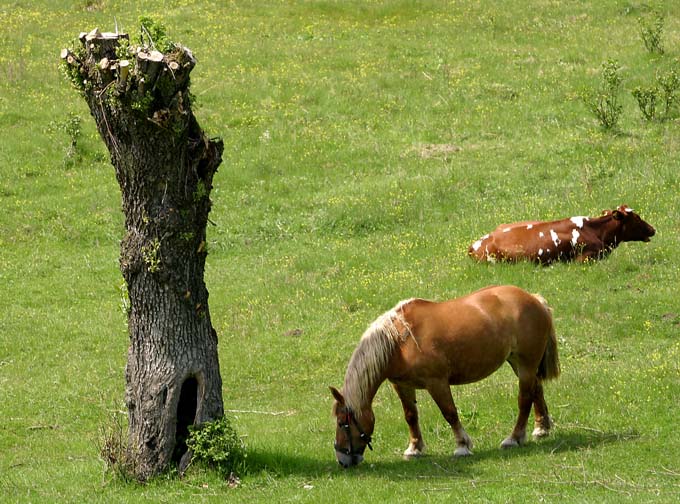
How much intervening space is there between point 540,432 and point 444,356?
1.90m

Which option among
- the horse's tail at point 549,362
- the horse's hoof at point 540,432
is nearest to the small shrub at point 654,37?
the horse's tail at point 549,362

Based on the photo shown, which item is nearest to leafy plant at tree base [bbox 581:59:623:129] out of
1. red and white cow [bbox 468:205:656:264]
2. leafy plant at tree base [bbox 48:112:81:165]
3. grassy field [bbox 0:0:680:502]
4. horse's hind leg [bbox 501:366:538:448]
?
grassy field [bbox 0:0:680:502]

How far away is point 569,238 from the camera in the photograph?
22359 millimetres

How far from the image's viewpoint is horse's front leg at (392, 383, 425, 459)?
44.4ft

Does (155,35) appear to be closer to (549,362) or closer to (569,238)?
(549,362)

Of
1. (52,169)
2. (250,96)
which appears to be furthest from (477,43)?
(52,169)

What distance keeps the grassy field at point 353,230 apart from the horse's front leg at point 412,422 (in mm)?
392

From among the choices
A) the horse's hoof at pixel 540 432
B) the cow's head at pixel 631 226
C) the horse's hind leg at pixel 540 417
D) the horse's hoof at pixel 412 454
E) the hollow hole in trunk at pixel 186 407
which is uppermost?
the cow's head at pixel 631 226

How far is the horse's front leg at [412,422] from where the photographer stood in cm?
1352

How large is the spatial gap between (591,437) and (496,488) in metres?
2.78

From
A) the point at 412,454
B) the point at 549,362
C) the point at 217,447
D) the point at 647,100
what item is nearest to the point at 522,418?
the point at 549,362

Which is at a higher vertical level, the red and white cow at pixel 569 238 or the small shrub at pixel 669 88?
the small shrub at pixel 669 88

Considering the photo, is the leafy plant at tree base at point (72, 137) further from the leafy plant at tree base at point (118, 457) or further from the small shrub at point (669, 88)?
the leafy plant at tree base at point (118, 457)

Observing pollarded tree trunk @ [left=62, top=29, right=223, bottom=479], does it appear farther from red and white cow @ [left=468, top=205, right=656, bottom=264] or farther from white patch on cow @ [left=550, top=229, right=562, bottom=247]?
white patch on cow @ [left=550, top=229, right=562, bottom=247]
